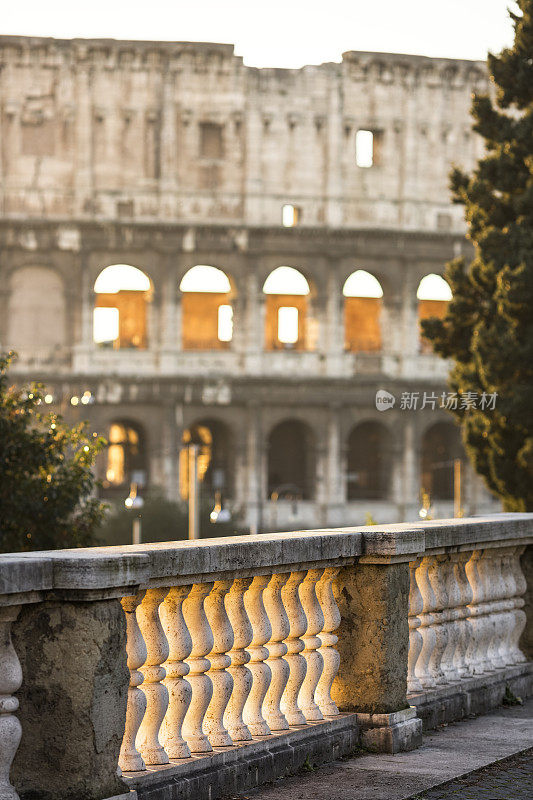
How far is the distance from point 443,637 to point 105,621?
9.82 feet

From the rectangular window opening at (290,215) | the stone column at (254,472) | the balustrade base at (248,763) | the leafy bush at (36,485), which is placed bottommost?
the balustrade base at (248,763)

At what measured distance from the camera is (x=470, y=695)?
7.51 metres

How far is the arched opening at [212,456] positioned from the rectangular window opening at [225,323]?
8.92 ft

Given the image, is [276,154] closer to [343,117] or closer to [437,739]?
[343,117]

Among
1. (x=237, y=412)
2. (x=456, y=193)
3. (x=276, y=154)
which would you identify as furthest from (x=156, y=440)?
(x=456, y=193)

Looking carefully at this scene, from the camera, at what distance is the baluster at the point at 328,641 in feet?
21.0

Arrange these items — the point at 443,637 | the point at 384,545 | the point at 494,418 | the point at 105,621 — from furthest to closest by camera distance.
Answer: the point at 494,418 → the point at 443,637 → the point at 384,545 → the point at 105,621

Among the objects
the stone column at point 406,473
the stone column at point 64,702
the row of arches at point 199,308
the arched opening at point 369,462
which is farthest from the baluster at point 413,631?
the arched opening at point 369,462

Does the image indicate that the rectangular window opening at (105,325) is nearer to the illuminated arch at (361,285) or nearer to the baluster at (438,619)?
the illuminated arch at (361,285)

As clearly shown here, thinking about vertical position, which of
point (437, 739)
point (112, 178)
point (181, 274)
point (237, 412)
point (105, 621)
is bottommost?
point (437, 739)

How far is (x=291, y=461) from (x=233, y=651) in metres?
46.0

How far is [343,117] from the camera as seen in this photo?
50.9 meters

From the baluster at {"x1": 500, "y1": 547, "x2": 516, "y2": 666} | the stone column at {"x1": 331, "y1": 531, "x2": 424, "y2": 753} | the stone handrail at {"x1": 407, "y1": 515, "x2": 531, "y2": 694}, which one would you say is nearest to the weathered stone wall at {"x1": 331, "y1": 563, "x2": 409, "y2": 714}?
the stone column at {"x1": 331, "y1": 531, "x2": 424, "y2": 753}

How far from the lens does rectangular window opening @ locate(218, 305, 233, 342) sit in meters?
50.0
